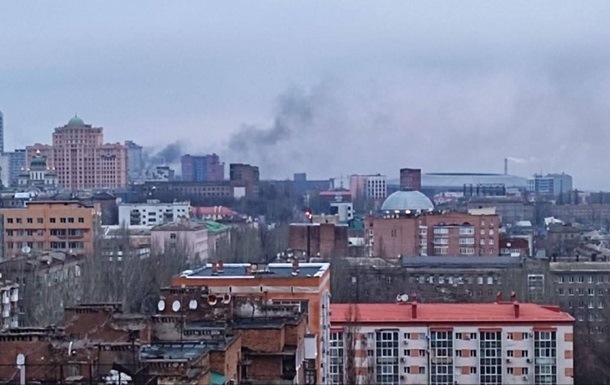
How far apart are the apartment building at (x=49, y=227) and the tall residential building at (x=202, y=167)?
56213mm

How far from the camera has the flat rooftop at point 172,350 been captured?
8.44 m

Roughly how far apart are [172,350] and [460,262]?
19215 millimetres

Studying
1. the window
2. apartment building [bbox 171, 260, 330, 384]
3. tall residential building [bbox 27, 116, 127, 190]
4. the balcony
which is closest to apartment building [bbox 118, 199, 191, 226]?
tall residential building [bbox 27, 116, 127, 190]

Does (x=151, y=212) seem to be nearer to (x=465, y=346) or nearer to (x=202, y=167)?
(x=465, y=346)

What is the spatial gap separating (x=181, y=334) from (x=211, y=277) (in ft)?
15.5

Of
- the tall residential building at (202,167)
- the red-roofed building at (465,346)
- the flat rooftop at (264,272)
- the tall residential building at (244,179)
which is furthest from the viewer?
the tall residential building at (202,167)

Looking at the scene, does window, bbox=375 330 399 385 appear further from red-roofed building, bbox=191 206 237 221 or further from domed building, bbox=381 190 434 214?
red-roofed building, bbox=191 206 237 221

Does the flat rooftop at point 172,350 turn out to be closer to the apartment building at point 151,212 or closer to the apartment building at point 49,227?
the apartment building at point 49,227

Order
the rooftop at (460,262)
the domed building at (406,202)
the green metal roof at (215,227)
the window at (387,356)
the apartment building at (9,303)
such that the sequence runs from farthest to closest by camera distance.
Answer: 1. the domed building at (406,202)
2. the green metal roof at (215,227)
3. the rooftop at (460,262)
4. the apartment building at (9,303)
5. the window at (387,356)

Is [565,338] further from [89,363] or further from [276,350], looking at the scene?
[89,363]

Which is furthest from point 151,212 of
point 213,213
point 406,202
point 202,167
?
point 202,167

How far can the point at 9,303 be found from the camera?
20.1 metres

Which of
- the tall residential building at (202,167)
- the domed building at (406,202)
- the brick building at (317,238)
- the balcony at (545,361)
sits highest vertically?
the tall residential building at (202,167)

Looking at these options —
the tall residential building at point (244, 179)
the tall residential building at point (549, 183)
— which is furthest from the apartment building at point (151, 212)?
the tall residential building at point (549, 183)
